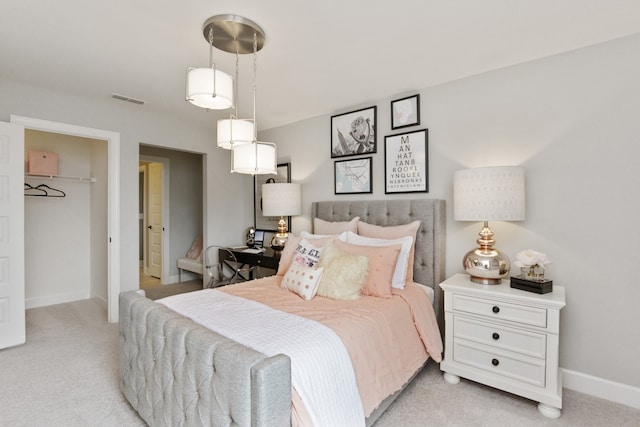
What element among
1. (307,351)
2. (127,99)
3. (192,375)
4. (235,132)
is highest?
(127,99)

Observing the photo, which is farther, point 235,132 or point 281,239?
point 281,239

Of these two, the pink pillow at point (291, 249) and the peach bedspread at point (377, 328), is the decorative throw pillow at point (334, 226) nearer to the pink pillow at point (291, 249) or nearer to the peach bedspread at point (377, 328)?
the pink pillow at point (291, 249)

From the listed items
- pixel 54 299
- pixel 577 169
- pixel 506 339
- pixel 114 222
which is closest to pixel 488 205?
pixel 577 169

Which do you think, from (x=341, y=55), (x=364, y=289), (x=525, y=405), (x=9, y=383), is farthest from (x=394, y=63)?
(x=9, y=383)

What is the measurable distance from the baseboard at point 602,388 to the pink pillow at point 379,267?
1408 millimetres

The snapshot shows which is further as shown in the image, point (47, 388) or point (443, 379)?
point (443, 379)

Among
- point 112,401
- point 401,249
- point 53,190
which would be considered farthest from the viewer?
point 53,190

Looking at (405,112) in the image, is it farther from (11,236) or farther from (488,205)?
(11,236)

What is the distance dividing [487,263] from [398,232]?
2.41 feet

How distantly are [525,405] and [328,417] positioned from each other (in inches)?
58.8

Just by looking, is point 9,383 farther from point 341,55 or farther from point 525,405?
point 525,405

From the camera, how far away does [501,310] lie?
2.10m

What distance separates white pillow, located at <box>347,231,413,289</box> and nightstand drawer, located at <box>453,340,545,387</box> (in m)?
0.57

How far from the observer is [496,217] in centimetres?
218
